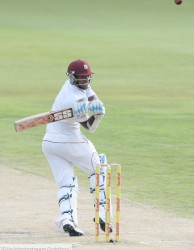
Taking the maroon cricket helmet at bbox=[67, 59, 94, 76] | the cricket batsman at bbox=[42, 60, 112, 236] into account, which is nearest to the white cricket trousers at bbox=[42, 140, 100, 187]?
the cricket batsman at bbox=[42, 60, 112, 236]

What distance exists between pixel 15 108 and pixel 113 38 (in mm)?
19258

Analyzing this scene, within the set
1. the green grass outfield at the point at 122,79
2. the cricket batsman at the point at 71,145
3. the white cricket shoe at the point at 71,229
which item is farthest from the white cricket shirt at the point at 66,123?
the green grass outfield at the point at 122,79

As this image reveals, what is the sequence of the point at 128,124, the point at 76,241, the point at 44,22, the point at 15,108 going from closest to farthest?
the point at 76,241 → the point at 128,124 → the point at 15,108 → the point at 44,22

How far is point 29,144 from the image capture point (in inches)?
787

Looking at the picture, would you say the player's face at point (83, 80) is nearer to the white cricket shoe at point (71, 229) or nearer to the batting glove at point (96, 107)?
the batting glove at point (96, 107)

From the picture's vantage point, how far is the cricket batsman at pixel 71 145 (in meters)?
11.7

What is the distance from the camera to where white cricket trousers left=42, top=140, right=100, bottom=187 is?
11.9 m

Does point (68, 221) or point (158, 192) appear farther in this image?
point (158, 192)

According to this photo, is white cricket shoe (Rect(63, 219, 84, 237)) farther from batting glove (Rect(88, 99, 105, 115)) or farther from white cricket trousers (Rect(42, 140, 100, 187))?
batting glove (Rect(88, 99, 105, 115))

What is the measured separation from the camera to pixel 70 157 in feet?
39.2

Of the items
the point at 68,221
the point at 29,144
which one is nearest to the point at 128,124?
the point at 29,144

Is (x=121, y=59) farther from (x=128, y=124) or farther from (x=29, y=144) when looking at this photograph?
(x=29, y=144)

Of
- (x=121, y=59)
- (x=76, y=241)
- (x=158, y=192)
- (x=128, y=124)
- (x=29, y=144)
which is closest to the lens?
(x=76, y=241)

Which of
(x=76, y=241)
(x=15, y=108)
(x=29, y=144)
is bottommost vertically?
(x=76, y=241)
